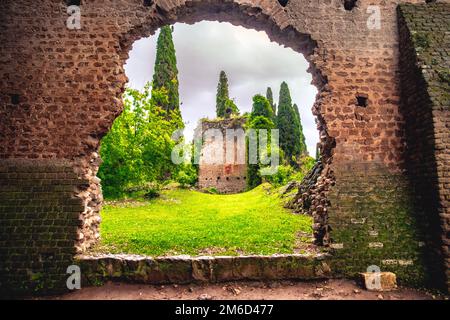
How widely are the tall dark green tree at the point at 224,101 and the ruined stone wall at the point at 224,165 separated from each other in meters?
5.11

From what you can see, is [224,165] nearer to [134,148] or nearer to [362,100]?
[134,148]

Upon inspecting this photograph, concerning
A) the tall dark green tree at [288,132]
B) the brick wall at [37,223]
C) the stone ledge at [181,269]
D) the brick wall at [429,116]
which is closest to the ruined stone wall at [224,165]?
the tall dark green tree at [288,132]

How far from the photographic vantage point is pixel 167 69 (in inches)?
1055

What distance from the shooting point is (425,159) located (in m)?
5.14

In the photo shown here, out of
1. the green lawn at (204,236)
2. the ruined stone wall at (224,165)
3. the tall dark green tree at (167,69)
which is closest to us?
the green lawn at (204,236)

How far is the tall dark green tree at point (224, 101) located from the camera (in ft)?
113

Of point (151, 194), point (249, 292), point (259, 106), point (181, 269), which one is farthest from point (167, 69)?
point (249, 292)

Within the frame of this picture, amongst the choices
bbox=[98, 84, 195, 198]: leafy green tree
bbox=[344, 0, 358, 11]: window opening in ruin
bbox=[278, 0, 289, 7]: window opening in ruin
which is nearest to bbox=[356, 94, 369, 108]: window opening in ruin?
bbox=[344, 0, 358, 11]: window opening in ruin

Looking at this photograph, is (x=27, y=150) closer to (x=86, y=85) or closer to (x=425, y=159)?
(x=86, y=85)

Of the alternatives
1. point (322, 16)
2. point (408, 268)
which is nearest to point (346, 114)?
point (322, 16)

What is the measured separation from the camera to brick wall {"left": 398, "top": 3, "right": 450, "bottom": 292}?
16.0 ft

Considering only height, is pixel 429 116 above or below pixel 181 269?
above

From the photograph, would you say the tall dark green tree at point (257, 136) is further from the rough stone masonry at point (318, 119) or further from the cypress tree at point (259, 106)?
the rough stone masonry at point (318, 119)

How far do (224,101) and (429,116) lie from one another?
31.9 m
